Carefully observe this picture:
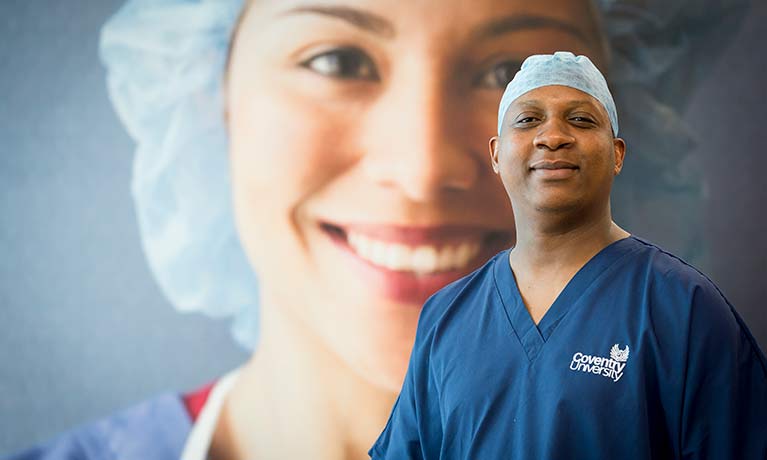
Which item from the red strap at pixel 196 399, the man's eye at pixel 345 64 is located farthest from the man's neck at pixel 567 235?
the red strap at pixel 196 399

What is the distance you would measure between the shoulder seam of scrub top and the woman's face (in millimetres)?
242

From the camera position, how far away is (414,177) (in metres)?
1.61

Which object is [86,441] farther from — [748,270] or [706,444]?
[748,270]

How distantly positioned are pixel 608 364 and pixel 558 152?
0.80ft

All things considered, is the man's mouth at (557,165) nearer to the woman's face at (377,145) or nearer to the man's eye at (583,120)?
the man's eye at (583,120)

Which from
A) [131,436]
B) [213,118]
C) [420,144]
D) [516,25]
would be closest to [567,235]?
[420,144]

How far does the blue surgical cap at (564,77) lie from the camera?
2.84ft

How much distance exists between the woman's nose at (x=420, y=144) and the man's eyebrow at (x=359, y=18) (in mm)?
130

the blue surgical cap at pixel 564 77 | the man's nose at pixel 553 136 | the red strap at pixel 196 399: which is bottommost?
the red strap at pixel 196 399

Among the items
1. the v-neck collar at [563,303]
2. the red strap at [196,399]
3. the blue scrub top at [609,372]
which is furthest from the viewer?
the red strap at [196,399]

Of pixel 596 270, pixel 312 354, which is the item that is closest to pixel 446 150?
pixel 312 354

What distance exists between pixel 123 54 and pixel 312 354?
0.86m

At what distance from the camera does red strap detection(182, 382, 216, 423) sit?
1.72 m

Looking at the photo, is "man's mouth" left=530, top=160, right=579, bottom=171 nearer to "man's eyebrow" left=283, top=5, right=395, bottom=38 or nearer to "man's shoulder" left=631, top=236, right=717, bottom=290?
"man's shoulder" left=631, top=236, right=717, bottom=290
